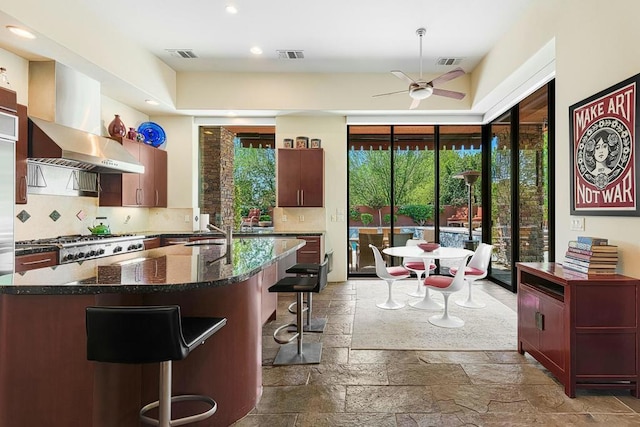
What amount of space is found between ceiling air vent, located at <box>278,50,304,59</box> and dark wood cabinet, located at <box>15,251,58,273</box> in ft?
12.1

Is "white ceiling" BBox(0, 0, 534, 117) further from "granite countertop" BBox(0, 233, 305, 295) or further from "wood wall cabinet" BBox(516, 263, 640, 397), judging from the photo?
"wood wall cabinet" BBox(516, 263, 640, 397)

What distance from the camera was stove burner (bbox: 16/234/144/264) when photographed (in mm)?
3664

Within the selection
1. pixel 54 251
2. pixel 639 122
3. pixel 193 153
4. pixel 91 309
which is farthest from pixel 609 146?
pixel 193 153

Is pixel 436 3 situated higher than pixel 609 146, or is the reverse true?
pixel 436 3

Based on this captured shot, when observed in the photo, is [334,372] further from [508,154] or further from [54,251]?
[508,154]

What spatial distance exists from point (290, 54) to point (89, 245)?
3541 mm

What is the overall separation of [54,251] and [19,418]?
2.29 meters

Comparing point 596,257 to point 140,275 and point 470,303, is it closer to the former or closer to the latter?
point 470,303

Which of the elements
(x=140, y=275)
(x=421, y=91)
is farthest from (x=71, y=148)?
(x=421, y=91)

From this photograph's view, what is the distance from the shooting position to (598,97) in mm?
2727

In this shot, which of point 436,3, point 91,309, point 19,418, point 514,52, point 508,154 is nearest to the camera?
point 91,309

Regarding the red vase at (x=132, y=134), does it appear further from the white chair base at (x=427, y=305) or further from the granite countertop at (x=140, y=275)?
the white chair base at (x=427, y=305)

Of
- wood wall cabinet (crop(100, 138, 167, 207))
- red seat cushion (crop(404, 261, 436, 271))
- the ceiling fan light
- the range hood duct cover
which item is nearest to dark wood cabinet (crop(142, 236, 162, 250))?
wood wall cabinet (crop(100, 138, 167, 207))

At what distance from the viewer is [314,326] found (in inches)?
151
